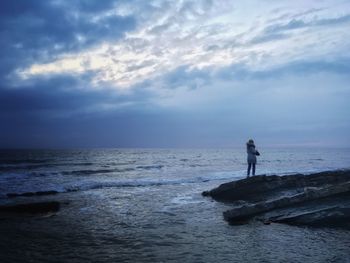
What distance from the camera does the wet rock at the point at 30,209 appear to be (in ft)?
50.8

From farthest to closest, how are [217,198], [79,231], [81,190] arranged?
[81,190] → [217,198] → [79,231]

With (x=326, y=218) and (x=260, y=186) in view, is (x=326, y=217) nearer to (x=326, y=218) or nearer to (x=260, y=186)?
(x=326, y=218)

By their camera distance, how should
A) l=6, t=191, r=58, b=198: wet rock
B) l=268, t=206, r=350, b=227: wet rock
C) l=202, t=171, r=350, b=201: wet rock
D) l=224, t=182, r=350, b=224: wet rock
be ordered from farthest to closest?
l=6, t=191, r=58, b=198: wet rock
l=202, t=171, r=350, b=201: wet rock
l=224, t=182, r=350, b=224: wet rock
l=268, t=206, r=350, b=227: wet rock

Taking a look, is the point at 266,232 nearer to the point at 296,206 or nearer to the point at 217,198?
the point at 296,206

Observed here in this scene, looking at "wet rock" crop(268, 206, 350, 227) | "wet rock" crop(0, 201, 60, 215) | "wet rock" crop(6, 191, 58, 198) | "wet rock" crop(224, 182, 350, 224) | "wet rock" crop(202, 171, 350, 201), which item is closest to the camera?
"wet rock" crop(268, 206, 350, 227)

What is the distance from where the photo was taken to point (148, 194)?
21156 millimetres

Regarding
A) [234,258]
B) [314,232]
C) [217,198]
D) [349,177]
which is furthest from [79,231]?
[349,177]

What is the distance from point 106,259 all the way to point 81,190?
17350mm

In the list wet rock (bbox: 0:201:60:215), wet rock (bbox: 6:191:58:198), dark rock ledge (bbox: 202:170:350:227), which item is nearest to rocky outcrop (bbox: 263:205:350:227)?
dark rock ledge (bbox: 202:170:350:227)

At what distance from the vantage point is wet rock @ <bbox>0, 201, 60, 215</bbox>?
15.5 meters

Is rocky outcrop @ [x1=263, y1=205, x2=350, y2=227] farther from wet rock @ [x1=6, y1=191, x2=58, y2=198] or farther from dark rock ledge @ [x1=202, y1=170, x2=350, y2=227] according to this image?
wet rock @ [x1=6, y1=191, x2=58, y2=198]

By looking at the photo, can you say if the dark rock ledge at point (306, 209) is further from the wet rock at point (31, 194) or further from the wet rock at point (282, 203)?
the wet rock at point (31, 194)

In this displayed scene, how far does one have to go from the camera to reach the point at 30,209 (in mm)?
15984

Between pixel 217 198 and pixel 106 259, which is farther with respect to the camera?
pixel 217 198
